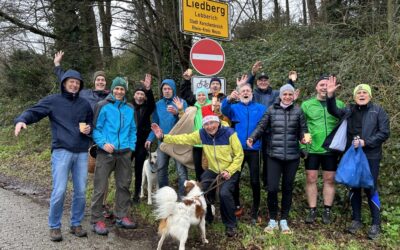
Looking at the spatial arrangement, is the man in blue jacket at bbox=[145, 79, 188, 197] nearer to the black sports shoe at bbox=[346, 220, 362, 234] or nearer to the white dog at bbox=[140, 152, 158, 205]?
the white dog at bbox=[140, 152, 158, 205]

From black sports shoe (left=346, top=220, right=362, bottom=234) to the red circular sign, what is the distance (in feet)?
10.9

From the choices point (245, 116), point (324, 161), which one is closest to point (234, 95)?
point (245, 116)

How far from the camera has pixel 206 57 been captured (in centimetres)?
628

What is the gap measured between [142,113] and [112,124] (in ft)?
3.60

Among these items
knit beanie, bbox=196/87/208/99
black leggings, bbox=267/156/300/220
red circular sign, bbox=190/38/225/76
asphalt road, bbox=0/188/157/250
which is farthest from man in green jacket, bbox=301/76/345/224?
asphalt road, bbox=0/188/157/250

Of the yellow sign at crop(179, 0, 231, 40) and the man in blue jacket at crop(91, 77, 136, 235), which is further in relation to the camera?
the yellow sign at crop(179, 0, 231, 40)

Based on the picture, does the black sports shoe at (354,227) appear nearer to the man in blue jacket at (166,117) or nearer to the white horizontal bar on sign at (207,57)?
the man in blue jacket at (166,117)

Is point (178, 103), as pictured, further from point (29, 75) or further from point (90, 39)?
point (29, 75)

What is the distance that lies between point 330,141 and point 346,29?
6.94m

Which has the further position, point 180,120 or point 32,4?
point 32,4

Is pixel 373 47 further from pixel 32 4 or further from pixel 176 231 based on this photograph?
pixel 32 4

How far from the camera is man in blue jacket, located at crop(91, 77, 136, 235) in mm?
5109

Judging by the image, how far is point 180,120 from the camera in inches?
230

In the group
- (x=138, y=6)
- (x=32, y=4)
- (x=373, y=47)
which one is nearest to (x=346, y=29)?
(x=373, y=47)
